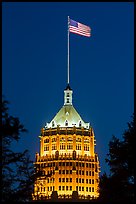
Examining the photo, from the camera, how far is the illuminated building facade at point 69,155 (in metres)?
166

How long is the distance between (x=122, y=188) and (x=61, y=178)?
11991cm

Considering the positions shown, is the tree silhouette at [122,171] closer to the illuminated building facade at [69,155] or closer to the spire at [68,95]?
the illuminated building facade at [69,155]

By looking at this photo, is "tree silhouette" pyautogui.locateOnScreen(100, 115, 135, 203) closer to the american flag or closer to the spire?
the american flag

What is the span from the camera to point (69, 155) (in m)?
169

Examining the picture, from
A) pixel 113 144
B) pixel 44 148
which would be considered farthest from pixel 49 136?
pixel 113 144

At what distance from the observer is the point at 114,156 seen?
50656 mm

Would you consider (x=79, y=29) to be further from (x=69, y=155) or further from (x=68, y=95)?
(x=68, y=95)

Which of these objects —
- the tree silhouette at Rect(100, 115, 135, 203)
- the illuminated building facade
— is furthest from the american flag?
the tree silhouette at Rect(100, 115, 135, 203)

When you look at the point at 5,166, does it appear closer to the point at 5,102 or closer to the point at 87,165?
the point at 5,102

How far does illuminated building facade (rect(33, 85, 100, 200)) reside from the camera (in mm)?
166125

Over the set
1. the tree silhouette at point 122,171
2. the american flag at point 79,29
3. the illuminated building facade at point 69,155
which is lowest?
the tree silhouette at point 122,171

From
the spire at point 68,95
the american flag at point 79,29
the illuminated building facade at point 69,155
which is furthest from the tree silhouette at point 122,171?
the spire at point 68,95

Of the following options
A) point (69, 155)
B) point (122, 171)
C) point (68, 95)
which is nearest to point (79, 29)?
point (69, 155)

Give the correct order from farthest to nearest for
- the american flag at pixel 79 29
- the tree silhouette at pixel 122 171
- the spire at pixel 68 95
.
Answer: the spire at pixel 68 95 < the american flag at pixel 79 29 < the tree silhouette at pixel 122 171
